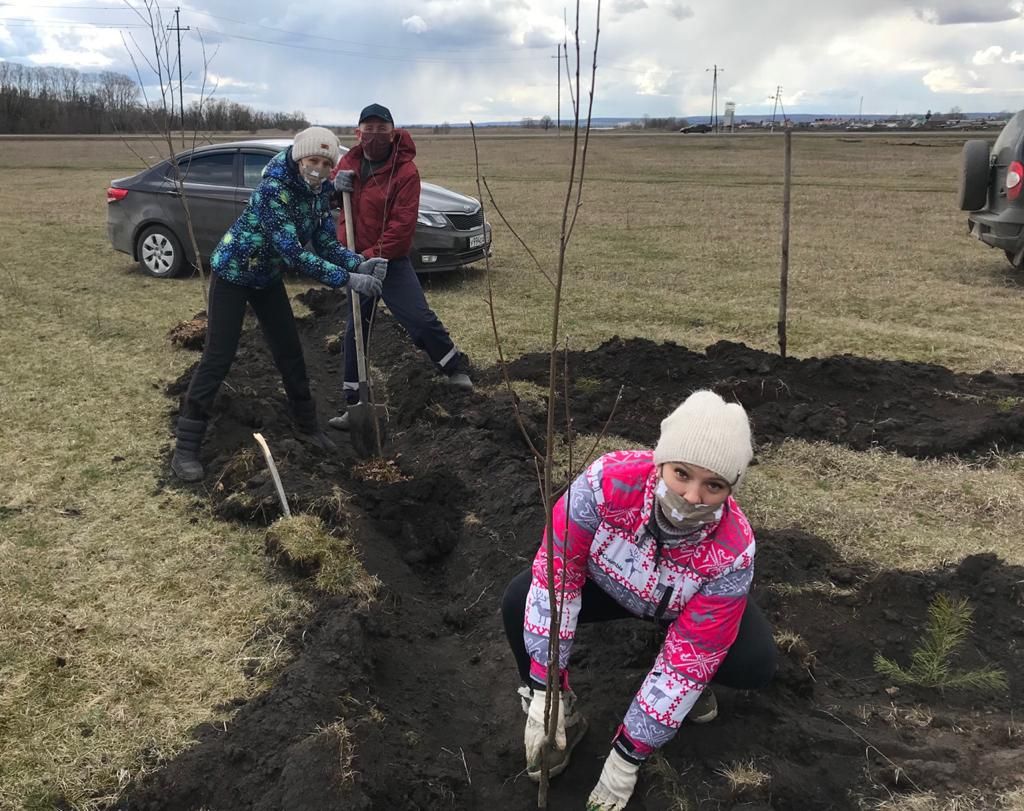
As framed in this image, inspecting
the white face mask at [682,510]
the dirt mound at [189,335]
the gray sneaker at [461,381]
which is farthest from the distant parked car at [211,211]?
the white face mask at [682,510]

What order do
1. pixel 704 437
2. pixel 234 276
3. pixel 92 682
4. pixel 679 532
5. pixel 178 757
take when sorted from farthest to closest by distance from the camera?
1. pixel 234 276
2. pixel 92 682
3. pixel 178 757
4. pixel 679 532
5. pixel 704 437

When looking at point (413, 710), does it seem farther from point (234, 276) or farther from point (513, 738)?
point (234, 276)

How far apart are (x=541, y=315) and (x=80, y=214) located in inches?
477

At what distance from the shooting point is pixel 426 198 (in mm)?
9633

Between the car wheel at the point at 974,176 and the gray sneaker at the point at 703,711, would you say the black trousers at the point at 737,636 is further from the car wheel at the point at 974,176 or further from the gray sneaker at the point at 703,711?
the car wheel at the point at 974,176

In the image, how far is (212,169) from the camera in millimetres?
9773

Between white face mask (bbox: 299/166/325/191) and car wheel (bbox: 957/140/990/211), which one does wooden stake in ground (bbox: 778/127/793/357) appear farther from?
car wheel (bbox: 957/140/990/211)

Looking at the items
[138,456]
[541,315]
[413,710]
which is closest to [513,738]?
[413,710]

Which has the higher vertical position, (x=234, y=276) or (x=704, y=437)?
(x=234, y=276)

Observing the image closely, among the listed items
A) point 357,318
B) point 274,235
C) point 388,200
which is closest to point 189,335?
point 388,200

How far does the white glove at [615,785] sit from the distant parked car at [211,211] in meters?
7.60

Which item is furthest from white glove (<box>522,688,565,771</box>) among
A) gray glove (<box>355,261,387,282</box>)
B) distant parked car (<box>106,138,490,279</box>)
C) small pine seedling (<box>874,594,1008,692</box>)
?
distant parked car (<box>106,138,490,279</box>)

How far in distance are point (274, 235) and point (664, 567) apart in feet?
9.20

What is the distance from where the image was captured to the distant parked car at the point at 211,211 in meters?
9.43
